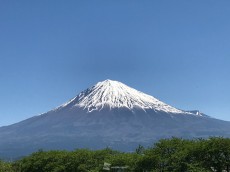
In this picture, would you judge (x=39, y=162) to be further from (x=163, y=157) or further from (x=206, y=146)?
(x=206, y=146)

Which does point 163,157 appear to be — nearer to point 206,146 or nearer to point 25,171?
point 206,146

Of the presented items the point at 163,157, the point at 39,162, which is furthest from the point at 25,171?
the point at 163,157

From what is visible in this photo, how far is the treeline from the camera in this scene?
190 ft

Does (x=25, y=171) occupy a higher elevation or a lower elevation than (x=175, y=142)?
lower

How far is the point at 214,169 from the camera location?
58281 millimetres

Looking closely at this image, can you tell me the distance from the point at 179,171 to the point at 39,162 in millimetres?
25753

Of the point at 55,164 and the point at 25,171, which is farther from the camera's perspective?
the point at 25,171

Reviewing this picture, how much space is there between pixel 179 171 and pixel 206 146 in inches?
204

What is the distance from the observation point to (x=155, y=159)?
2437 inches

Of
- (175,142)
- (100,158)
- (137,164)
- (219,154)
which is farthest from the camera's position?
Answer: (100,158)

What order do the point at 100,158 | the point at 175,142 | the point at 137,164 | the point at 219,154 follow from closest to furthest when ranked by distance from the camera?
1. the point at 219,154
2. the point at 137,164
3. the point at 175,142
4. the point at 100,158

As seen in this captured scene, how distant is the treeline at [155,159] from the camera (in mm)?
58062

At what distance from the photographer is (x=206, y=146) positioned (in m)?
59.2

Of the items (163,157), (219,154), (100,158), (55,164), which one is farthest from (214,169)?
(55,164)
